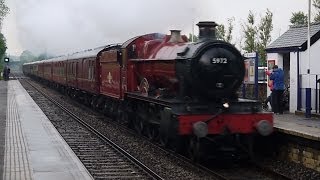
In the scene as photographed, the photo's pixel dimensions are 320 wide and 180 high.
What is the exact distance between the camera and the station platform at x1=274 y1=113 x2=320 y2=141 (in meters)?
9.89

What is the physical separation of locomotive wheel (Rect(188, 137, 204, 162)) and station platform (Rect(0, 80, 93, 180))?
7.54 feet

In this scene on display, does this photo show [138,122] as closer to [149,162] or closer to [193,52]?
[149,162]

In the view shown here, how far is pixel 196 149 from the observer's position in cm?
1016

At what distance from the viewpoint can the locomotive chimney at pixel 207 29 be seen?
10.6m

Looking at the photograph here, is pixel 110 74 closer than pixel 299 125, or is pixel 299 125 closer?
pixel 299 125

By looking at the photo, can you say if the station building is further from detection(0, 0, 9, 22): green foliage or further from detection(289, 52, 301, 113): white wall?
detection(0, 0, 9, 22): green foliage

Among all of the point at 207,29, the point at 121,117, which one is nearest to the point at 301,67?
the point at 207,29

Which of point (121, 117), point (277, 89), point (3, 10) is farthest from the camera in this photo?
point (3, 10)

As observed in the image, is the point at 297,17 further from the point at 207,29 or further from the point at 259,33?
the point at 207,29

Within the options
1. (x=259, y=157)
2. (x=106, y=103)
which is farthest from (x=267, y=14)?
(x=259, y=157)

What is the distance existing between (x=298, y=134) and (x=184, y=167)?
239 cm

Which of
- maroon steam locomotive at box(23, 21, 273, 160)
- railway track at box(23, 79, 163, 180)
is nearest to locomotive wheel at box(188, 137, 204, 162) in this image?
maroon steam locomotive at box(23, 21, 273, 160)

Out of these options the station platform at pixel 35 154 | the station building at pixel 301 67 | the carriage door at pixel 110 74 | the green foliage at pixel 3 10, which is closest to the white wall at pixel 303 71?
the station building at pixel 301 67

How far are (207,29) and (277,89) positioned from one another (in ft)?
15.9
